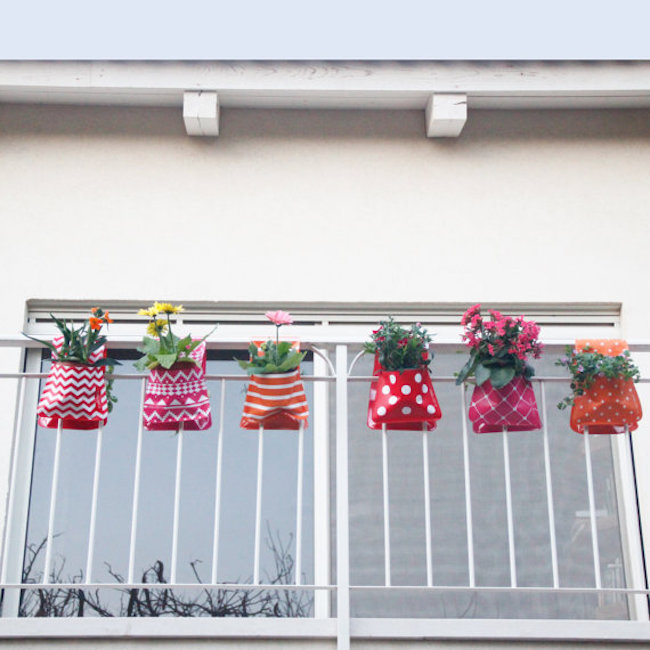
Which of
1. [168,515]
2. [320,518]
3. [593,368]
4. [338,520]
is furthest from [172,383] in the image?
[593,368]

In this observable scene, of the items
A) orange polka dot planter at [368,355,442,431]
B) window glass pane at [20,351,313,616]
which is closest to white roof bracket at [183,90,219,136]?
window glass pane at [20,351,313,616]

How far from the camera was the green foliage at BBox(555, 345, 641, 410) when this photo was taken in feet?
10.7

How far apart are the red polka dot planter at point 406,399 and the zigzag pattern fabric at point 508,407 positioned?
17 centimetres

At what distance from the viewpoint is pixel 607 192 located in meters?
4.61

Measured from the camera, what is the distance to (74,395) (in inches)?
127

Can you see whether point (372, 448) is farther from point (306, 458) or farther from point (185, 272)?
point (185, 272)

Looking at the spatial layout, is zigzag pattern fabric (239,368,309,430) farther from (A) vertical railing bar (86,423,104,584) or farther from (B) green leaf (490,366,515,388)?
(B) green leaf (490,366,515,388)

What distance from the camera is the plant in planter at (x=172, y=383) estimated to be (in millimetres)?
3273

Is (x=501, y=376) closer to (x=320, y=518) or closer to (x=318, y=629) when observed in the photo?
(x=318, y=629)

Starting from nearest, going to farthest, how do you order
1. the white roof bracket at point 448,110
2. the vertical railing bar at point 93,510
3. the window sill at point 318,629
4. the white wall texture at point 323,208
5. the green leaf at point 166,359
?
1. the window sill at point 318,629
2. the vertical railing bar at point 93,510
3. the green leaf at point 166,359
4. the white wall texture at point 323,208
5. the white roof bracket at point 448,110

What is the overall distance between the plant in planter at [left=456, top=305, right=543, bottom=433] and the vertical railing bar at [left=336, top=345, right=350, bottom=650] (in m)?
0.45

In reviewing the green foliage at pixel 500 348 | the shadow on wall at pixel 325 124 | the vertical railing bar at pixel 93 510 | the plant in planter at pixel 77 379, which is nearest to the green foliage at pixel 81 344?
the plant in planter at pixel 77 379

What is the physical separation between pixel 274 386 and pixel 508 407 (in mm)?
890

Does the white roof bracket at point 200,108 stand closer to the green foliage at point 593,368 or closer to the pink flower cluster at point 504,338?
the pink flower cluster at point 504,338
